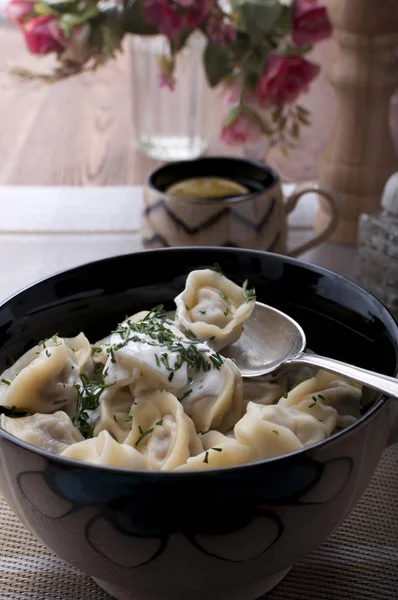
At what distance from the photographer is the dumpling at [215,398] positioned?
3.00 feet

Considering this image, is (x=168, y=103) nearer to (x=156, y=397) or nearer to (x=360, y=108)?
(x=360, y=108)

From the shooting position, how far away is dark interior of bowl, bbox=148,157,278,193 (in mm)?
1530

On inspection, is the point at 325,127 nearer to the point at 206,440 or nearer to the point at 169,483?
the point at 206,440

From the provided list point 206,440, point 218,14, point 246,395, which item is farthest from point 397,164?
point 206,440

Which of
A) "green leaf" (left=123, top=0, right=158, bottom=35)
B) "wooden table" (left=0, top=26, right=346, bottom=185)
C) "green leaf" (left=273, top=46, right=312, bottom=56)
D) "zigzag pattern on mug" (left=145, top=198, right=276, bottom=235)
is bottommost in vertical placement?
"wooden table" (left=0, top=26, right=346, bottom=185)

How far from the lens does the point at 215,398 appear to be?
0.92 m

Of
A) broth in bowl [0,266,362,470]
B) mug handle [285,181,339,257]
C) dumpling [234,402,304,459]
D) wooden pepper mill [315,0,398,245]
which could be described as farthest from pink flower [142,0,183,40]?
dumpling [234,402,304,459]

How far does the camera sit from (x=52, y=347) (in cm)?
99

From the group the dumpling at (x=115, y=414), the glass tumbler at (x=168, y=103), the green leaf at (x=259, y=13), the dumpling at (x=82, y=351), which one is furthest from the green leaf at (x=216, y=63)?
the dumpling at (x=115, y=414)

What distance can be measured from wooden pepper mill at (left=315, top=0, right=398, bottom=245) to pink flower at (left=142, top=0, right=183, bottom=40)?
314 mm

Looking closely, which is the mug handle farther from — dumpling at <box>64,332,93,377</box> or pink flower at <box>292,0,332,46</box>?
dumpling at <box>64,332,93,377</box>

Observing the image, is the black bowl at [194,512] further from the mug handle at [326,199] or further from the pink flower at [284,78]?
the pink flower at [284,78]

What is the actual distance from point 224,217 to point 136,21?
25.4 inches

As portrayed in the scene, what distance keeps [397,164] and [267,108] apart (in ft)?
1.00
